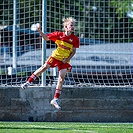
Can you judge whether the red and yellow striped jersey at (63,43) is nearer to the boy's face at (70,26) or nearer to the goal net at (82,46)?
the boy's face at (70,26)

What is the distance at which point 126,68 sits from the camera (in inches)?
531

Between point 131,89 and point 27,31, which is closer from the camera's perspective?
point 131,89

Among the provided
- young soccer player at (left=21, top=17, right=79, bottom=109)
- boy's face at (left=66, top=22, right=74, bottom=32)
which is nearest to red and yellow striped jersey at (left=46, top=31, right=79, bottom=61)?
young soccer player at (left=21, top=17, right=79, bottom=109)

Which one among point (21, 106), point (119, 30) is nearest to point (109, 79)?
point (119, 30)

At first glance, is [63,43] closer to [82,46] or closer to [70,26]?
[70,26]

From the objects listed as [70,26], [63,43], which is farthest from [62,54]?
[70,26]

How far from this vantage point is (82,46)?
14.5 meters

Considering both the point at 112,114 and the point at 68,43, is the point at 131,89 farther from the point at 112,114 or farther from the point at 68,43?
the point at 68,43

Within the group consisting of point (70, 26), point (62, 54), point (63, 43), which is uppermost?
point (70, 26)

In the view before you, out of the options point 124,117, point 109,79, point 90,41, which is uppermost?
point 90,41

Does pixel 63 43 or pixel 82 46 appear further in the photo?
pixel 82 46

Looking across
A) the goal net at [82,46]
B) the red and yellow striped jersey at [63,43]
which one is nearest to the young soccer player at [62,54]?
the red and yellow striped jersey at [63,43]

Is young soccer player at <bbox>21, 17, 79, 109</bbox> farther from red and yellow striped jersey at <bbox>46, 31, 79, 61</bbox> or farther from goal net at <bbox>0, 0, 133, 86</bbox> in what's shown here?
goal net at <bbox>0, 0, 133, 86</bbox>

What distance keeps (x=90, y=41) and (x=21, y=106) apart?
9.03 ft
